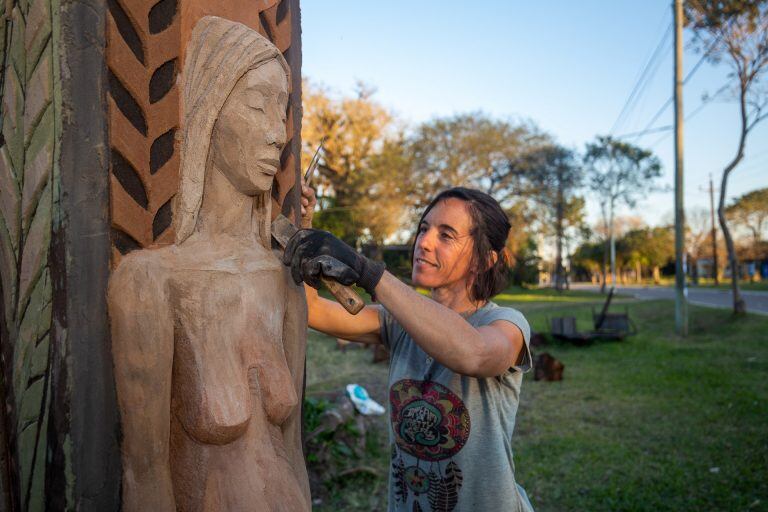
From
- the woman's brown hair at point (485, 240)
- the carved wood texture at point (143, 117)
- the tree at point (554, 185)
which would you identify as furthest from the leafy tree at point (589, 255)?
the carved wood texture at point (143, 117)

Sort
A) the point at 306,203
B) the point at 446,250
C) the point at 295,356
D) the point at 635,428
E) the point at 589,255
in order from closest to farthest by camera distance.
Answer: the point at 295,356
the point at 306,203
the point at 446,250
the point at 635,428
the point at 589,255

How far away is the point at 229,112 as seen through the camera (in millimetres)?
1303

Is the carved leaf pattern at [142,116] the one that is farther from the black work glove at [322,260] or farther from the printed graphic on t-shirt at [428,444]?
the printed graphic on t-shirt at [428,444]

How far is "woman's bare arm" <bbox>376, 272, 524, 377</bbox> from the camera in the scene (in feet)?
4.79

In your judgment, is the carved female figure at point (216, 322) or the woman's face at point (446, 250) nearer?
the carved female figure at point (216, 322)

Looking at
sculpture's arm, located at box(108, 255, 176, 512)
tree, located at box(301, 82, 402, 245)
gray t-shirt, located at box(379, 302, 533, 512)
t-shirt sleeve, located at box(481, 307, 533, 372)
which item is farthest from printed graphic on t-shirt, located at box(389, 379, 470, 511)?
tree, located at box(301, 82, 402, 245)

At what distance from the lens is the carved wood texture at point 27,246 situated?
1102mm

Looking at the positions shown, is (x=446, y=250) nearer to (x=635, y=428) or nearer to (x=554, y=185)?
(x=635, y=428)

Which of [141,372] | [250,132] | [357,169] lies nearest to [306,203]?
[250,132]

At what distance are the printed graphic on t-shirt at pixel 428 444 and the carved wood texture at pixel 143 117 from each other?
1.02 metres

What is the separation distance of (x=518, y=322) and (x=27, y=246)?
139 cm

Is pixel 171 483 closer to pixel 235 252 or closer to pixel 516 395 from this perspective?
pixel 235 252

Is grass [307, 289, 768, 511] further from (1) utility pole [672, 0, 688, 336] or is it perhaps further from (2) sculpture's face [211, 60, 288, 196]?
(2) sculpture's face [211, 60, 288, 196]

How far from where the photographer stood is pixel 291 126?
5.03 ft
